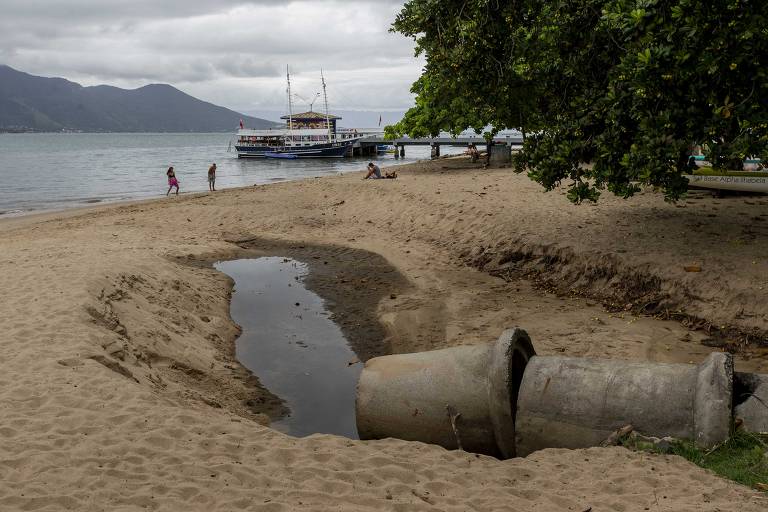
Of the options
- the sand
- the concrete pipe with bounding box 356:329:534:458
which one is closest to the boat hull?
the sand

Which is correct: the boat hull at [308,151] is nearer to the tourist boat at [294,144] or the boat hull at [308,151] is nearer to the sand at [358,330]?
the tourist boat at [294,144]

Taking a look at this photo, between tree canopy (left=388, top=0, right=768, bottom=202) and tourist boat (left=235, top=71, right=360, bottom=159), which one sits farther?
tourist boat (left=235, top=71, right=360, bottom=159)

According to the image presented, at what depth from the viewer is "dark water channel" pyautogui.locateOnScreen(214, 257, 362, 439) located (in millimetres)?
9211

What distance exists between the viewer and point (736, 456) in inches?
231

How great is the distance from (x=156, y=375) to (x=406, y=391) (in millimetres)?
4008

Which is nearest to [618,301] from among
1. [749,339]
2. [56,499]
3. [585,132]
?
[749,339]

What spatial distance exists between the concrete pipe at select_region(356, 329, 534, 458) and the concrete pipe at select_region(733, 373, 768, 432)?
2.26 meters

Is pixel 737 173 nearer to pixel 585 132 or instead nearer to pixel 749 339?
pixel 585 132

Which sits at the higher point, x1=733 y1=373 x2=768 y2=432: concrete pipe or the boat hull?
the boat hull

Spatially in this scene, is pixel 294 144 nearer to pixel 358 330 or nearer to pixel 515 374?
pixel 358 330

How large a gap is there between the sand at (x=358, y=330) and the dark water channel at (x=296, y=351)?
449 mm

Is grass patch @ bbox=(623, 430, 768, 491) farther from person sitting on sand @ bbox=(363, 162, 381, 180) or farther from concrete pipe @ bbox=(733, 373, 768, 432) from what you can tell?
person sitting on sand @ bbox=(363, 162, 381, 180)

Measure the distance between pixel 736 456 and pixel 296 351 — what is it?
7.60m

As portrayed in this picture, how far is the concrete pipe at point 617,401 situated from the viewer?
621 centimetres
